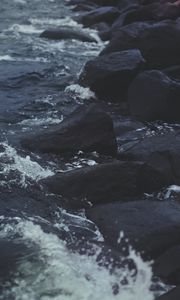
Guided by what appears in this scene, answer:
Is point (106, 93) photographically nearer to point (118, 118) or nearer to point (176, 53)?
point (118, 118)

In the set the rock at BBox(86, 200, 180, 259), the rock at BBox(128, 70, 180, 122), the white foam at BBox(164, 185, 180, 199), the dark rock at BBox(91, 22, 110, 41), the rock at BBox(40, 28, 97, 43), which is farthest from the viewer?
the dark rock at BBox(91, 22, 110, 41)

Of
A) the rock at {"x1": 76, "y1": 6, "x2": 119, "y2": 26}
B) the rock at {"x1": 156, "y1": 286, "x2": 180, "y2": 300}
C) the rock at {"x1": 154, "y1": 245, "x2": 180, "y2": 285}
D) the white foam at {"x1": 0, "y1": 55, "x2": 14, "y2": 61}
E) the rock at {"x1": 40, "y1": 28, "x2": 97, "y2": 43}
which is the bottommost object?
the rock at {"x1": 76, "y1": 6, "x2": 119, "y2": 26}

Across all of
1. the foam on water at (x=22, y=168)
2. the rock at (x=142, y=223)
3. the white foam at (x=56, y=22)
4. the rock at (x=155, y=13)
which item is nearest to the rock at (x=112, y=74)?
the foam on water at (x=22, y=168)

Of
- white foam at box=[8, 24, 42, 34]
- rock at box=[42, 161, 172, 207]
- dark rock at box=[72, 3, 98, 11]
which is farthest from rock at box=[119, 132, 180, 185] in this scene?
dark rock at box=[72, 3, 98, 11]

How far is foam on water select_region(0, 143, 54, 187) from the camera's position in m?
8.08

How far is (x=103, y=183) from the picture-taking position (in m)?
7.44

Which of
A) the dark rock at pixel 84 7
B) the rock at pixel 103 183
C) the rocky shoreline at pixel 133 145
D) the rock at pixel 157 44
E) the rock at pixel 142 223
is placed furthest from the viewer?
the dark rock at pixel 84 7

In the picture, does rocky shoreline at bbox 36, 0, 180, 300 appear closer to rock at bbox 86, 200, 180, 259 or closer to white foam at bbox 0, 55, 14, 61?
rock at bbox 86, 200, 180, 259

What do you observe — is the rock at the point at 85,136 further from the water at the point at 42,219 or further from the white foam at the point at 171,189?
the white foam at the point at 171,189

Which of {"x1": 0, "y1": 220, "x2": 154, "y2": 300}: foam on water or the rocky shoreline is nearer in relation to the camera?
{"x1": 0, "y1": 220, "x2": 154, "y2": 300}: foam on water

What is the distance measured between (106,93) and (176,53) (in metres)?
2.51

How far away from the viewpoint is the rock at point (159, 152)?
8.03 m

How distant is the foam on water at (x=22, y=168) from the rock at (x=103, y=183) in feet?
1.72

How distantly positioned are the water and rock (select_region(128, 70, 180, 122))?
152 cm
